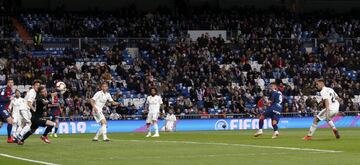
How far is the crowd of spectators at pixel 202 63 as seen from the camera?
48812 mm

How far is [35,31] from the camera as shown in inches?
2124

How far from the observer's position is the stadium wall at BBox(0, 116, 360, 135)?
145ft

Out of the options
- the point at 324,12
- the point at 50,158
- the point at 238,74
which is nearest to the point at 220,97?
the point at 238,74

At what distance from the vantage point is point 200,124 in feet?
154

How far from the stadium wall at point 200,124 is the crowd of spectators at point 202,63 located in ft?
2.61

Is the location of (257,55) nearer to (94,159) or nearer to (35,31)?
(35,31)

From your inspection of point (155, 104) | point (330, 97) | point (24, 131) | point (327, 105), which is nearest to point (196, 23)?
point (155, 104)

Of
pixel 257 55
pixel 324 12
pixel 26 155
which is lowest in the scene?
pixel 26 155

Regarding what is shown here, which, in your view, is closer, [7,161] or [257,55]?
[7,161]

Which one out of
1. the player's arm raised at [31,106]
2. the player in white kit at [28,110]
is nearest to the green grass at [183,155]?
the player in white kit at [28,110]

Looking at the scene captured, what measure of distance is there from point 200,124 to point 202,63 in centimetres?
843

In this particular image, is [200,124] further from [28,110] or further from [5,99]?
[28,110]

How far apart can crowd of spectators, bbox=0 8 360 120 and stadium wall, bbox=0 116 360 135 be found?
0.80 m

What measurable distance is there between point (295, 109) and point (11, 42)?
19.6m
